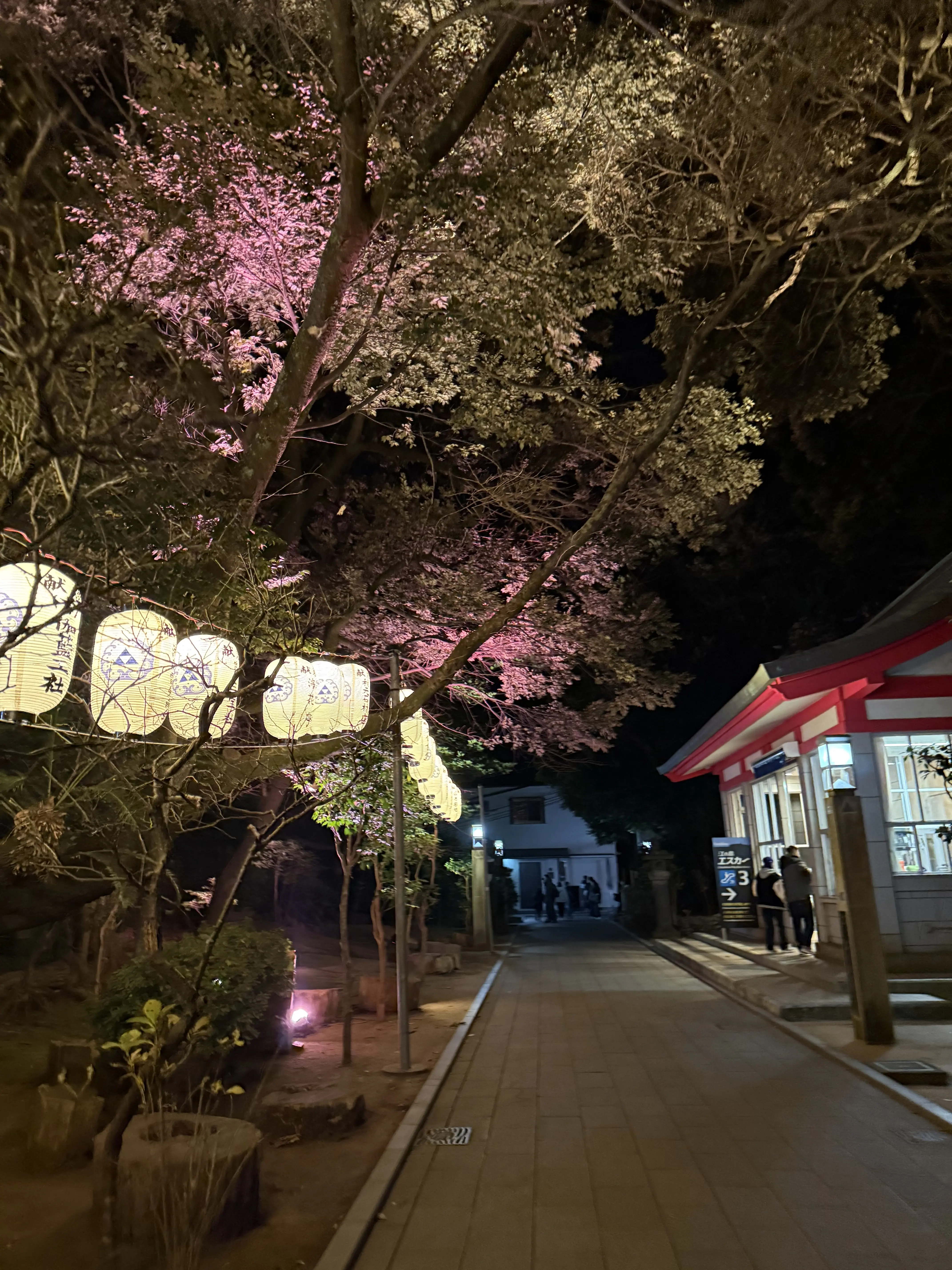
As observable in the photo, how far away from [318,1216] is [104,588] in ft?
12.9

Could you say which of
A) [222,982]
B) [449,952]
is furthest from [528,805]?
[222,982]

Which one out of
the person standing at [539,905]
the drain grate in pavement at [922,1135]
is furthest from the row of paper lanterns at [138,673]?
the person standing at [539,905]

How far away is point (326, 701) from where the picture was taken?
7.56 metres

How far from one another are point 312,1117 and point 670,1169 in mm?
2805

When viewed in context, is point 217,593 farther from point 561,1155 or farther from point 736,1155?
point 736,1155

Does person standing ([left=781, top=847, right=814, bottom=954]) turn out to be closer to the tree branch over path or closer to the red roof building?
the red roof building

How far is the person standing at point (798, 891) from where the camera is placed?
42.2 ft

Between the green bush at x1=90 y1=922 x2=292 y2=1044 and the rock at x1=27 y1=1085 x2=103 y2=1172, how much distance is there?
82 centimetres

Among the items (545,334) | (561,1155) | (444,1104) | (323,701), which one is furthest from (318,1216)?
(545,334)

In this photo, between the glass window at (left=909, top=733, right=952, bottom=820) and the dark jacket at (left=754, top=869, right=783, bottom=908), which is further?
the dark jacket at (left=754, top=869, right=783, bottom=908)

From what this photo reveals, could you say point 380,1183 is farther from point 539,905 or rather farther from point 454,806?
point 539,905

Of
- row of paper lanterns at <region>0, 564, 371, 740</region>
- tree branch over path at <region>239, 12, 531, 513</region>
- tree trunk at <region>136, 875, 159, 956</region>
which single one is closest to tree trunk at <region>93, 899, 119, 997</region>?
row of paper lanterns at <region>0, 564, 371, 740</region>

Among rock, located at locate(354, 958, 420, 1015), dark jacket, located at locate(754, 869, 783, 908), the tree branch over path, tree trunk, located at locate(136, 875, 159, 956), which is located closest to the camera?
tree trunk, located at locate(136, 875, 159, 956)

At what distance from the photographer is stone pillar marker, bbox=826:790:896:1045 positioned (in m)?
7.99
